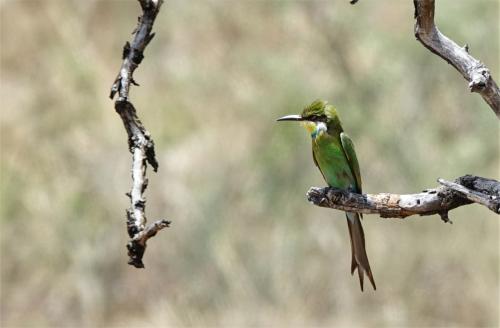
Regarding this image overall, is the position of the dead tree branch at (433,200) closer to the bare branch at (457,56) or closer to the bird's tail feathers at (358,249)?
the bare branch at (457,56)

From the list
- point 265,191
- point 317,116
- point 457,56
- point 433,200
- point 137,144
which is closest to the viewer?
point 137,144

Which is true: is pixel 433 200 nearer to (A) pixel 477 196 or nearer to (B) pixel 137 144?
(A) pixel 477 196

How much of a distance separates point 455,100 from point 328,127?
4182 mm

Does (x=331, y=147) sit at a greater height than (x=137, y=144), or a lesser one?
greater

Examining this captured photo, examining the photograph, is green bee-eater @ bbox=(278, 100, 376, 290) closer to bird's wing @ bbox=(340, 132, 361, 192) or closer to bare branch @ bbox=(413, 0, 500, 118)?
bird's wing @ bbox=(340, 132, 361, 192)

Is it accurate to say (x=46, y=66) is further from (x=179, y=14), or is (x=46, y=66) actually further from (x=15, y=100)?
(x=179, y=14)

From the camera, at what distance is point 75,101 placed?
24.6 ft

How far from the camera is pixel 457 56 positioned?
1993 millimetres

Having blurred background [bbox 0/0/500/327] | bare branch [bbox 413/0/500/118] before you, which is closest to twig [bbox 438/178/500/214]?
bare branch [bbox 413/0/500/118]

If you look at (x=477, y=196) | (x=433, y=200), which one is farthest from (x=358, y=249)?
(x=477, y=196)

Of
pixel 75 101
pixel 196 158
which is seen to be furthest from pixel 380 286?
pixel 75 101

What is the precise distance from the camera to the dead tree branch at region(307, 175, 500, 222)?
6.64 feet

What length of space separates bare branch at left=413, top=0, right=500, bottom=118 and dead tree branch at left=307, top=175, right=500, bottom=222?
7.0 inches

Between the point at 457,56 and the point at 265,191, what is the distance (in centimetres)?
539
